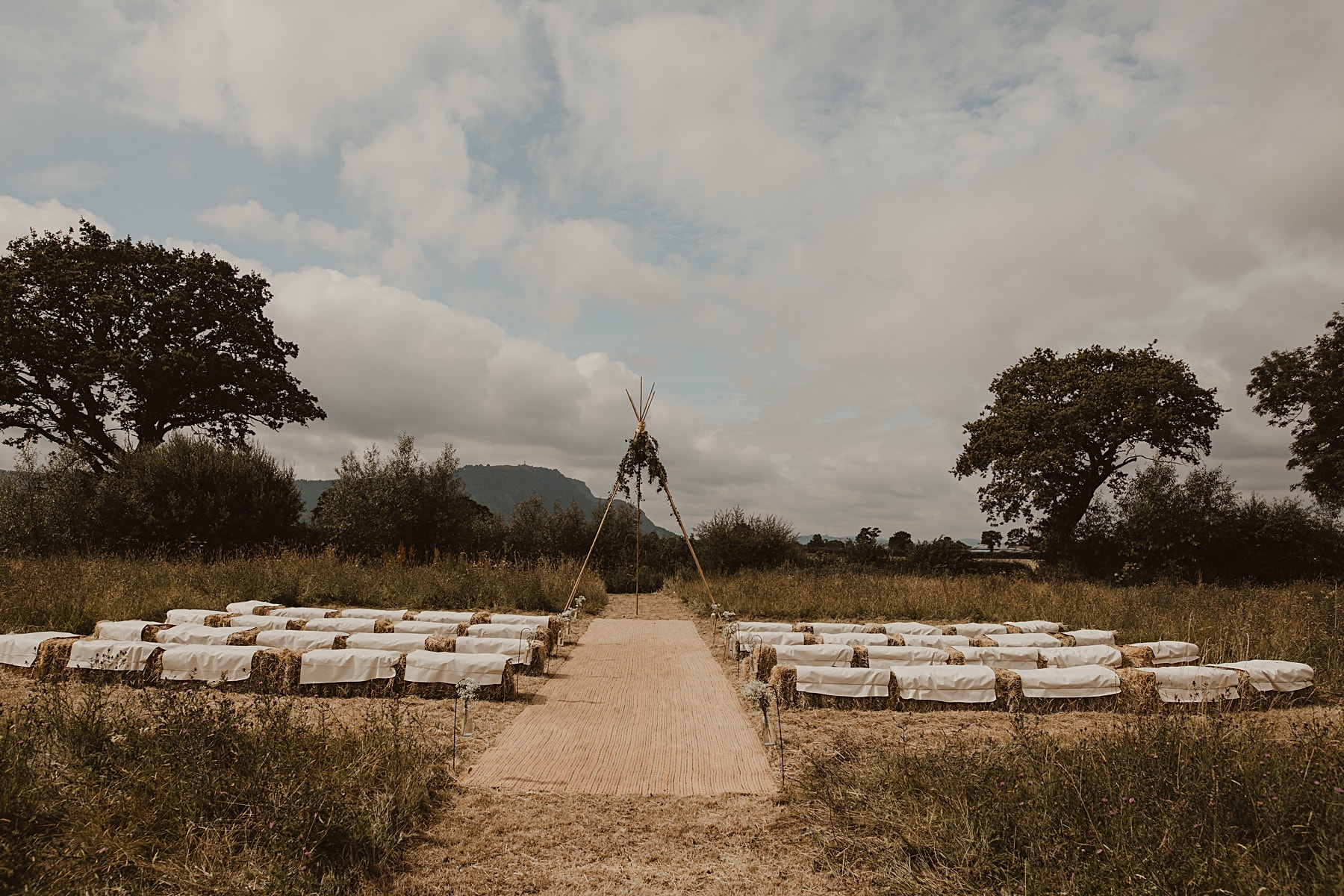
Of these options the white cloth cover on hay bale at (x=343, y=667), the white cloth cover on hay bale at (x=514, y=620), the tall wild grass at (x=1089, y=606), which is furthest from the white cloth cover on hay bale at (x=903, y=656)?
the white cloth cover on hay bale at (x=343, y=667)

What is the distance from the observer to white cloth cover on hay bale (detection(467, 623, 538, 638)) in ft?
30.2

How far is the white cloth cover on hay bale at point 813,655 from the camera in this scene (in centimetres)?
771

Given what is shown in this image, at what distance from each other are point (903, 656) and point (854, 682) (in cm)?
170

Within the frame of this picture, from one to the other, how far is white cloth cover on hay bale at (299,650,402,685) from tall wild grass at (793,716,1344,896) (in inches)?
181

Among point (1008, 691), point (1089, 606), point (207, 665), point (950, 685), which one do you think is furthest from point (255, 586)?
point (1089, 606)

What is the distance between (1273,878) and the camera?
2768 millimetres

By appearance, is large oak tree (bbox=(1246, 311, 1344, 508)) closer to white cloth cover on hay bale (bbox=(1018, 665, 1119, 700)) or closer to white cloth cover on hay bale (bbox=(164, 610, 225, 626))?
white cloth cover on hay bale (bbox=(1018, 665, 1119, 700))

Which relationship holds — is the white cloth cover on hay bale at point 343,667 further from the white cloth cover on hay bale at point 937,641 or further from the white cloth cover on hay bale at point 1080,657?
the white cloth cover on hay bale at point 1080,657

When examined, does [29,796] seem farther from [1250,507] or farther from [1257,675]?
[1250,507]

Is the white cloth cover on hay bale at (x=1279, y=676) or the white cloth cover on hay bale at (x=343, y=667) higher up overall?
the white cloth cover on hay bale at (x=1279, y=676)

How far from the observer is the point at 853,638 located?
968 cm

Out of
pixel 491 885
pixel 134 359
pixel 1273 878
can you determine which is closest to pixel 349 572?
pixel 134 359

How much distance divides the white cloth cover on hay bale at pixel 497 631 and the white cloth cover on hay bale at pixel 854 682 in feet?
13.6

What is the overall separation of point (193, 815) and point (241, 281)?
71.4 feet
